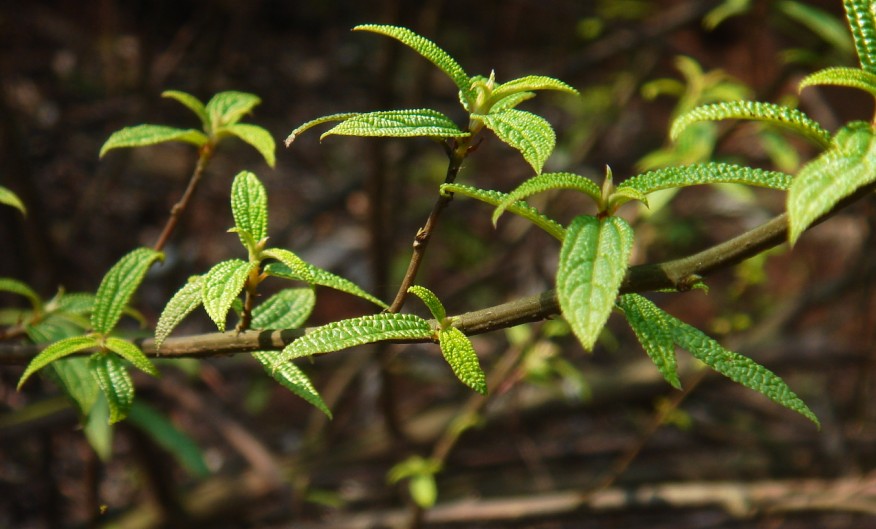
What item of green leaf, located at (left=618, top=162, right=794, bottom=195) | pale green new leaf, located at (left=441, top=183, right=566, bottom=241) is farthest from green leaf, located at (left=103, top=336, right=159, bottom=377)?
green leaf, located at (left=618, top=162, right=794, bottom=195)

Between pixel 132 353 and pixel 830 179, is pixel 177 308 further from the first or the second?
pixel 830 179

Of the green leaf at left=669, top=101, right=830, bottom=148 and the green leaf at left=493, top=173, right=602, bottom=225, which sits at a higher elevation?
the green leaf at left=669, top=101, right=830, bottom=148

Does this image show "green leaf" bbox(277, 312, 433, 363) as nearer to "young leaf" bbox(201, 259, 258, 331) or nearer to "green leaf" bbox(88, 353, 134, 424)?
"young leaf" bbox(201, 259, 258, 331)

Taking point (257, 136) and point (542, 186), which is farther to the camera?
point (257, 136)

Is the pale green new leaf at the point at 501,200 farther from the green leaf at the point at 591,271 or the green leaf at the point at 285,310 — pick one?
the green leaf at the point at 285,310

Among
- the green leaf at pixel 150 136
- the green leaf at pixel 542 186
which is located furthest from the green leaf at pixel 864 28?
the green leaf at pixel 150 136

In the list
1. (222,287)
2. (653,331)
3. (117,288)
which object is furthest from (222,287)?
(653,331)

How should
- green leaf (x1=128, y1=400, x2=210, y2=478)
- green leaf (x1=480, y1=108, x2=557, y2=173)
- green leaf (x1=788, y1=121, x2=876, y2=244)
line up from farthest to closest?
green leaf (x1=128, y1=400, x2=210, y2=478) → green leaf (x1=480, y1=108, x2=557, y2=173) → green leaf (x1=788, y1=121, x2=876, y2=244)
